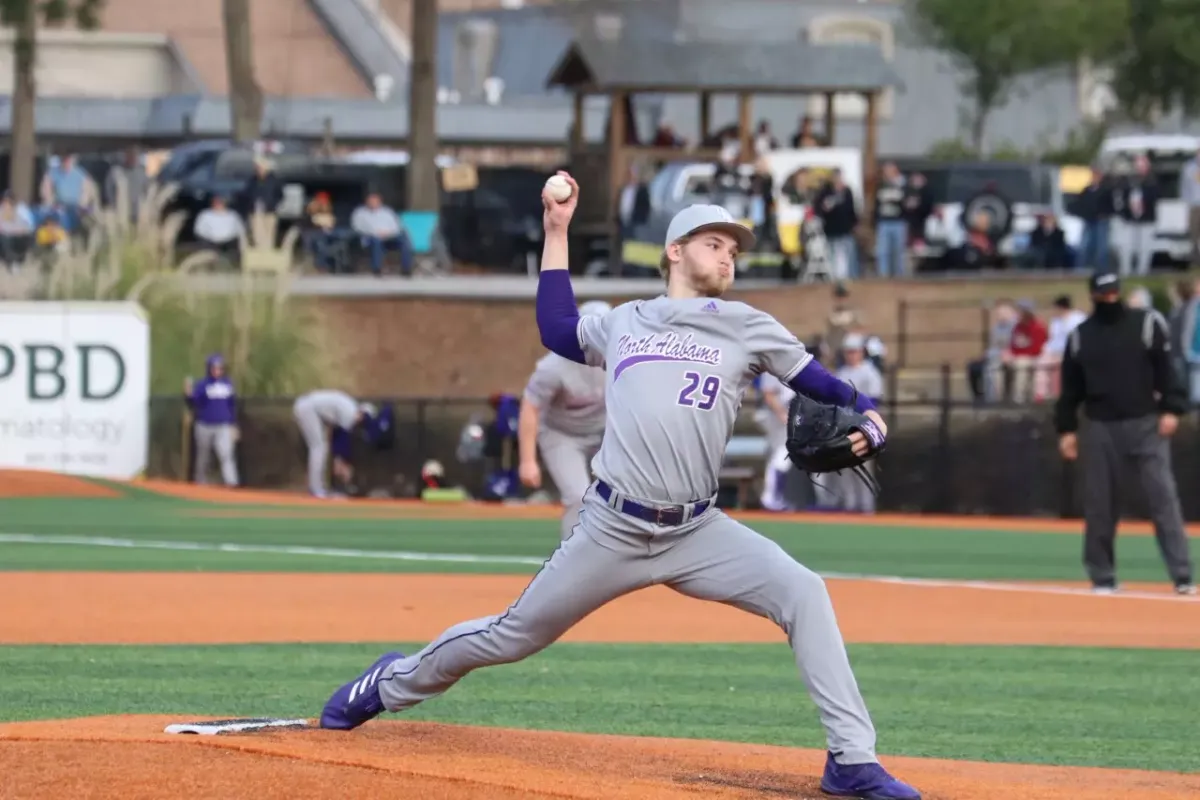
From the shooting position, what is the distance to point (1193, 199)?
98.6 feet

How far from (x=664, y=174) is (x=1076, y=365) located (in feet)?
57.4

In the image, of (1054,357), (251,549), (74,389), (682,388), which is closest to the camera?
(682,388)

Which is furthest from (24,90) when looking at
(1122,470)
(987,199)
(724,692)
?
(724,692)

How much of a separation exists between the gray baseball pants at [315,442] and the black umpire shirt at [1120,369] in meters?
12.3

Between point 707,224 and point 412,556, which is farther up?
point 707,224

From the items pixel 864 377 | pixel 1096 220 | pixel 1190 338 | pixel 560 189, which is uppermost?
pixel 1096 220

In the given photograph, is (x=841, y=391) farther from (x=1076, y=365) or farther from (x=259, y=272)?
(x=259, y=272)

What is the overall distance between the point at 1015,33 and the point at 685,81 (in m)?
23.4

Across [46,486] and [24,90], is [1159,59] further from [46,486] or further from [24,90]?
[46,486]

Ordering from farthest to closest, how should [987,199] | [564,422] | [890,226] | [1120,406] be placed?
[987,199] → [890,226] → [1120,406] → [564,422]

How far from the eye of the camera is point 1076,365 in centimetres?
1430

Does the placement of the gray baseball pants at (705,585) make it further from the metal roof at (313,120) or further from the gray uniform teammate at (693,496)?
the metal roof at (313,120)

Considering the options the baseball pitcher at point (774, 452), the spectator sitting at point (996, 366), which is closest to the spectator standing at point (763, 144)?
the spectator sitting at point (996, 366)

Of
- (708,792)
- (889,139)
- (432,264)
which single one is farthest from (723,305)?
(889,139)
